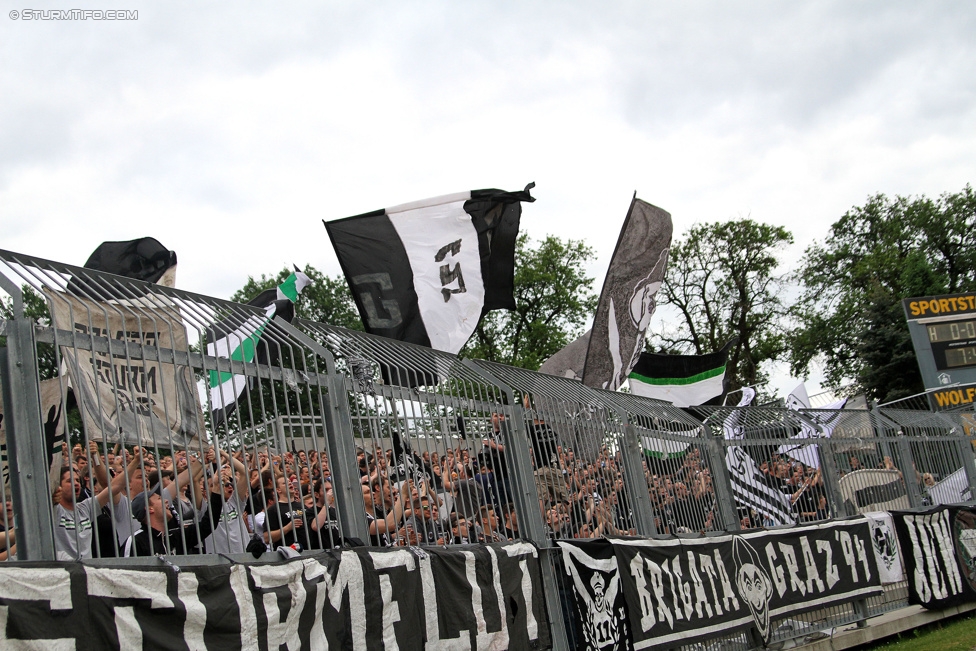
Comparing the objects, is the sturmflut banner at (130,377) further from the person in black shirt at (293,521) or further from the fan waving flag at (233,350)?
the person in black shirt at (293,521)

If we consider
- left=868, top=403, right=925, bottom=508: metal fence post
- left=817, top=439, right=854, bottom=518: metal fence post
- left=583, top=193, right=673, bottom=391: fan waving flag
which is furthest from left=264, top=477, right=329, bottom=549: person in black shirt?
left=868, top=403, right=925, bottom=508: metal fence post

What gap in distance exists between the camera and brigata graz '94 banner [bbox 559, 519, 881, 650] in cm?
813

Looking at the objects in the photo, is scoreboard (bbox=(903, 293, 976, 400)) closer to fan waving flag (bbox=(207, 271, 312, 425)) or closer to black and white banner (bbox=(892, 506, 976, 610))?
black and white banner (bbox=(892, 506, 976, 610))

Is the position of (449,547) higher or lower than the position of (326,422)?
lower

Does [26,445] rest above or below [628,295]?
below

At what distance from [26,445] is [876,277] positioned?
48.8 metres

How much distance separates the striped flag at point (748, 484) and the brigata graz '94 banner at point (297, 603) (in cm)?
451

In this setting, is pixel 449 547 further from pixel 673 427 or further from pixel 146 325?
pixel 673 427

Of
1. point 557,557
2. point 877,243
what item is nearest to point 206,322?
point 557,557

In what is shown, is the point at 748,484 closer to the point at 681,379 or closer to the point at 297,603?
the point at 681,379

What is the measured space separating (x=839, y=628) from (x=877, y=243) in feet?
144

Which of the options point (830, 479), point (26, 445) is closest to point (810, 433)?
point (830, 479)

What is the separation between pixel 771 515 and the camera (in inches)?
466

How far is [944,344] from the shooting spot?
26188 mm
